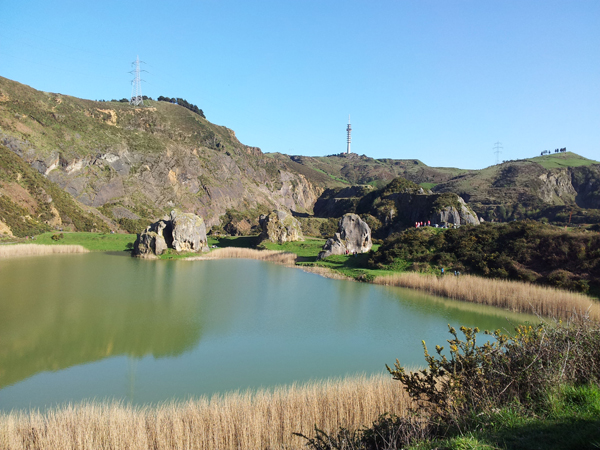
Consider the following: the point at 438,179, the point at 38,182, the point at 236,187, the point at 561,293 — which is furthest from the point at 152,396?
the point at 438,179

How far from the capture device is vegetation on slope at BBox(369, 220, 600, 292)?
24000 millimetres

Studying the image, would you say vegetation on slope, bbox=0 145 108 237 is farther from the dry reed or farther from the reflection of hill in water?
the dry reed

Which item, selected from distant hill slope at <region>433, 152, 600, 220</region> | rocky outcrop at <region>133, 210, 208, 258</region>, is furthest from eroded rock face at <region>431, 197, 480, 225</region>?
rocky outcrop at <region>133, 210, 208, 258</region>

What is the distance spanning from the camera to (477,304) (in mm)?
23188

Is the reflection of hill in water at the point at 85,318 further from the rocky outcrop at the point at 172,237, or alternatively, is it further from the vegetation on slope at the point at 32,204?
the vegetation on slope at the point at 32,204

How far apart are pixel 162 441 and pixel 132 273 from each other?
27.3 metres

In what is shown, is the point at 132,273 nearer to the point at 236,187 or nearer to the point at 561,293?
the point at 561,293

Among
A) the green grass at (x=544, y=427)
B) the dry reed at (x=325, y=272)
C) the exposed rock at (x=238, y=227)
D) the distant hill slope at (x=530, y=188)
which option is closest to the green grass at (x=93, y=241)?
the exposed rock at (x=238, y=227)

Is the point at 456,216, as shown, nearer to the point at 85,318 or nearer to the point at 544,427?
the point at 85,318

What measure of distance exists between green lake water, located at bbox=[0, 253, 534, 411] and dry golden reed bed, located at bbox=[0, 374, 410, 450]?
2.37 metres

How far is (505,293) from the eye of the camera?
22.9 metres

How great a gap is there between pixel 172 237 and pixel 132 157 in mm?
41386

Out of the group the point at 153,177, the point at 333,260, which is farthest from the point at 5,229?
the point at 333,260

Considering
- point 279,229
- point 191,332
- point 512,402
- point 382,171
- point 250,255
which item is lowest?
point 191,332
